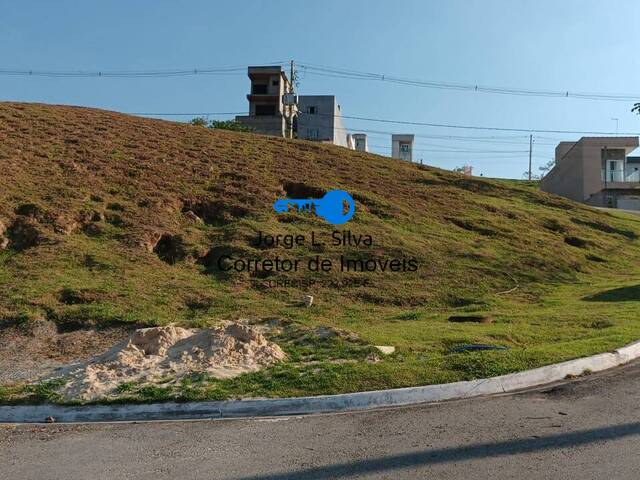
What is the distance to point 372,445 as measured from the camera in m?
4.85

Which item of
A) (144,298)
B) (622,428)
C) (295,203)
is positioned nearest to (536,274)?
(295,203)

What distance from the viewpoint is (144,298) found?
10.6 metres

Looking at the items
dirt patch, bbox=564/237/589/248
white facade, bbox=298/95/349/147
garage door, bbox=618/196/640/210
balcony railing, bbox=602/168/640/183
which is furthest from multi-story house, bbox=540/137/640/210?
white facade, bbox=298/95/349/147

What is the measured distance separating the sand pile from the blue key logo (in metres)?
8.57

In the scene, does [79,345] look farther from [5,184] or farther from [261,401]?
[5,184]

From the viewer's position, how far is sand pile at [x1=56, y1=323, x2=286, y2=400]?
22.2 ft

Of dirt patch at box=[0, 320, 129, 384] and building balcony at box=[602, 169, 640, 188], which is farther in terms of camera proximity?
building balcony at box=[602, 169, 640, 188]

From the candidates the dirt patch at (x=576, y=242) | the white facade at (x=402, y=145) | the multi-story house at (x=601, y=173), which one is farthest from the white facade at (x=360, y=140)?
the dirt patch at (x=576, y=242)

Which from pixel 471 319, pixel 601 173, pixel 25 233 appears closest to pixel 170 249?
pixel 25 233

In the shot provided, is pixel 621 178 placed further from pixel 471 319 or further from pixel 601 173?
pixel 471 319

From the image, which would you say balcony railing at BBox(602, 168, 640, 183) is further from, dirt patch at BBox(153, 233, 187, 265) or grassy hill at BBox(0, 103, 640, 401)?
dirt patch at BBox(153, 233, 187, 265)

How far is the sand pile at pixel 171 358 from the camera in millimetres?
6766

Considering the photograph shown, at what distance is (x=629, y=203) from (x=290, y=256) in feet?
111

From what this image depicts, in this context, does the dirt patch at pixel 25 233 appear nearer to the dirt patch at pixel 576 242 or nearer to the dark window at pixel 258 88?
the dirt patch at pixel 576 242
